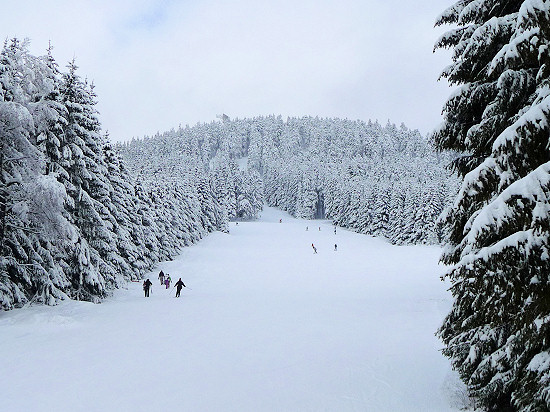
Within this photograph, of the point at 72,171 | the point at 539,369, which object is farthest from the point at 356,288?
the point at 539,369

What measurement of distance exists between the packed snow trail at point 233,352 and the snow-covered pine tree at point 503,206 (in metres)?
2.47

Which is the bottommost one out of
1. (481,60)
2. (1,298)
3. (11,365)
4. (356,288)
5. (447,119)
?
(356,288)

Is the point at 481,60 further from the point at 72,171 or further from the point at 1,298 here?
the point at 72,171

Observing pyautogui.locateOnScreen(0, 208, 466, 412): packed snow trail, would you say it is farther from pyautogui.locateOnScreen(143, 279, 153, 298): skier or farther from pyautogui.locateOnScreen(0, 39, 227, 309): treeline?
pyautogui.locateOnScreen(0, 39, 227, 309): treeline

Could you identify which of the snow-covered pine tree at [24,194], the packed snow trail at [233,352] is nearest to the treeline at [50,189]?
the snow-covered pine tree at [24,194]

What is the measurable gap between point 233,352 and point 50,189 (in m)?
9.20

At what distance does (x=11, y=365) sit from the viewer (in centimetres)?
1100

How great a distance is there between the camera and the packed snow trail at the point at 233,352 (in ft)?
30.1

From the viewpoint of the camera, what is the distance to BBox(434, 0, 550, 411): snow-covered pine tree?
4844mm

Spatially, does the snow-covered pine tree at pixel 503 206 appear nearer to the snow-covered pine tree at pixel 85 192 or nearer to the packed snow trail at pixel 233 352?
the packed snow trail at pixel 233 352

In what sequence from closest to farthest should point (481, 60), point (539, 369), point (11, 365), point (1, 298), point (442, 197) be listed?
1. point (539, 369)
2. point (481, 60)
3. point (11, 365)
4. point (1, 298)
5. point (442, 197)

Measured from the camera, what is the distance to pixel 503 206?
490cm

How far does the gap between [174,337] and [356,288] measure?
16366mm

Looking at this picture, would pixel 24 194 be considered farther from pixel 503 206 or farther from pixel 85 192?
pixel 503 206
